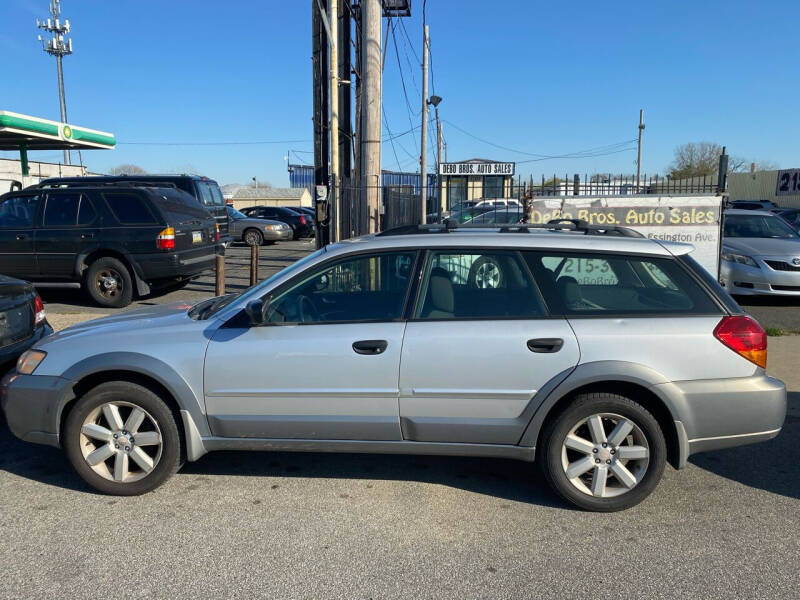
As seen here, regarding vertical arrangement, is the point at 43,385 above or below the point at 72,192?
below

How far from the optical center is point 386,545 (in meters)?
3.54

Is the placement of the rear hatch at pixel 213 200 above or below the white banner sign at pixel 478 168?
below

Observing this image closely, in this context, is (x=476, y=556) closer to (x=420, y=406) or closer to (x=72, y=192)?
(x=420, y=406)

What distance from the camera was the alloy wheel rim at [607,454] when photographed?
386cm

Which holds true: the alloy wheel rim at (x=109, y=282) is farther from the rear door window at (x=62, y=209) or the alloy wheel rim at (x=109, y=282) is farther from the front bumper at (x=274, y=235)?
the front bumper at (x=274, y=235)

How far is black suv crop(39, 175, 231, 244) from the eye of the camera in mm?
13318

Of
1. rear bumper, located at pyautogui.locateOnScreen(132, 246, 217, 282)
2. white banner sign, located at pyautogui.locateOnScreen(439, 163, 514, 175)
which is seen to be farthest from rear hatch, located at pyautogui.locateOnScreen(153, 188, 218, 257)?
white banner sign, located at pyautogui.locateOnScreen(439, 163, 514, 175)

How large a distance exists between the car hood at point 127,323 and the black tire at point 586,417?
2.40 m

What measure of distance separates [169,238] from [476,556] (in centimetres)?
831

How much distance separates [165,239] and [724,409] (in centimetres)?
867

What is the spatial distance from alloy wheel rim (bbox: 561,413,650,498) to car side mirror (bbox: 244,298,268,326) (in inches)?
74.9

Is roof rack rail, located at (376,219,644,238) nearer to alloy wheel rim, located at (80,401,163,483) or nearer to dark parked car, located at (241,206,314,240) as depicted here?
alloy wheel rim, located at (80,401,163,483)

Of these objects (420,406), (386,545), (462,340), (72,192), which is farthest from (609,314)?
(72,192)

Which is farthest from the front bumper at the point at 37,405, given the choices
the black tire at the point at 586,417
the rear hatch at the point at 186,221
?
the rear hatch at the point at 186,221
